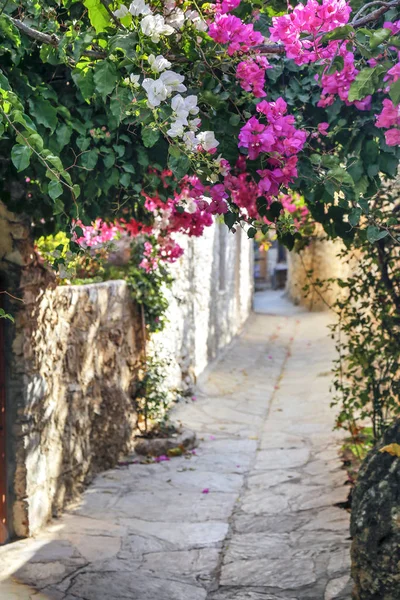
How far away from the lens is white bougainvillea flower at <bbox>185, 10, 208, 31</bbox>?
2.75 metres

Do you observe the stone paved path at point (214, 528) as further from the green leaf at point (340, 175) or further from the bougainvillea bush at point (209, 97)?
the green leaf at point (340, 175)

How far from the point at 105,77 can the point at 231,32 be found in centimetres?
46

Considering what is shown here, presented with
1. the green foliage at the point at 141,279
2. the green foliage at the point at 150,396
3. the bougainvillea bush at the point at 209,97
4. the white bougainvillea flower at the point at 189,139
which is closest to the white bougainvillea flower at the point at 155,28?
the bougainvillea bush at the point at 209,97

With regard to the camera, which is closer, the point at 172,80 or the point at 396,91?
the point at 396,91

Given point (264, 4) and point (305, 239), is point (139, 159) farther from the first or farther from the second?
point (305, 239)

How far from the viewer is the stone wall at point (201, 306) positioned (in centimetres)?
A: 909

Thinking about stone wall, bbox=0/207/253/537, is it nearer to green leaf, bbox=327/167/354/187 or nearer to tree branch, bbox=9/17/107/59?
tree branch, bbox=9/17/107/59

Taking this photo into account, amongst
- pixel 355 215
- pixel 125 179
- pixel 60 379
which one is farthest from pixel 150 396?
pixel 355 215

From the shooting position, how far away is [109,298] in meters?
6.78

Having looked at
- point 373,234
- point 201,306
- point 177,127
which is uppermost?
point 177,127

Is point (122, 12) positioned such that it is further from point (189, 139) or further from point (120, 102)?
point (189, 139)

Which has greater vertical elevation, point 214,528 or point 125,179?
point 125,179

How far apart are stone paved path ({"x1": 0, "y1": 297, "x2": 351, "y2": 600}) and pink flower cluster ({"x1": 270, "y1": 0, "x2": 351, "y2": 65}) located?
2669mm

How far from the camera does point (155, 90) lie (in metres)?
2.46
